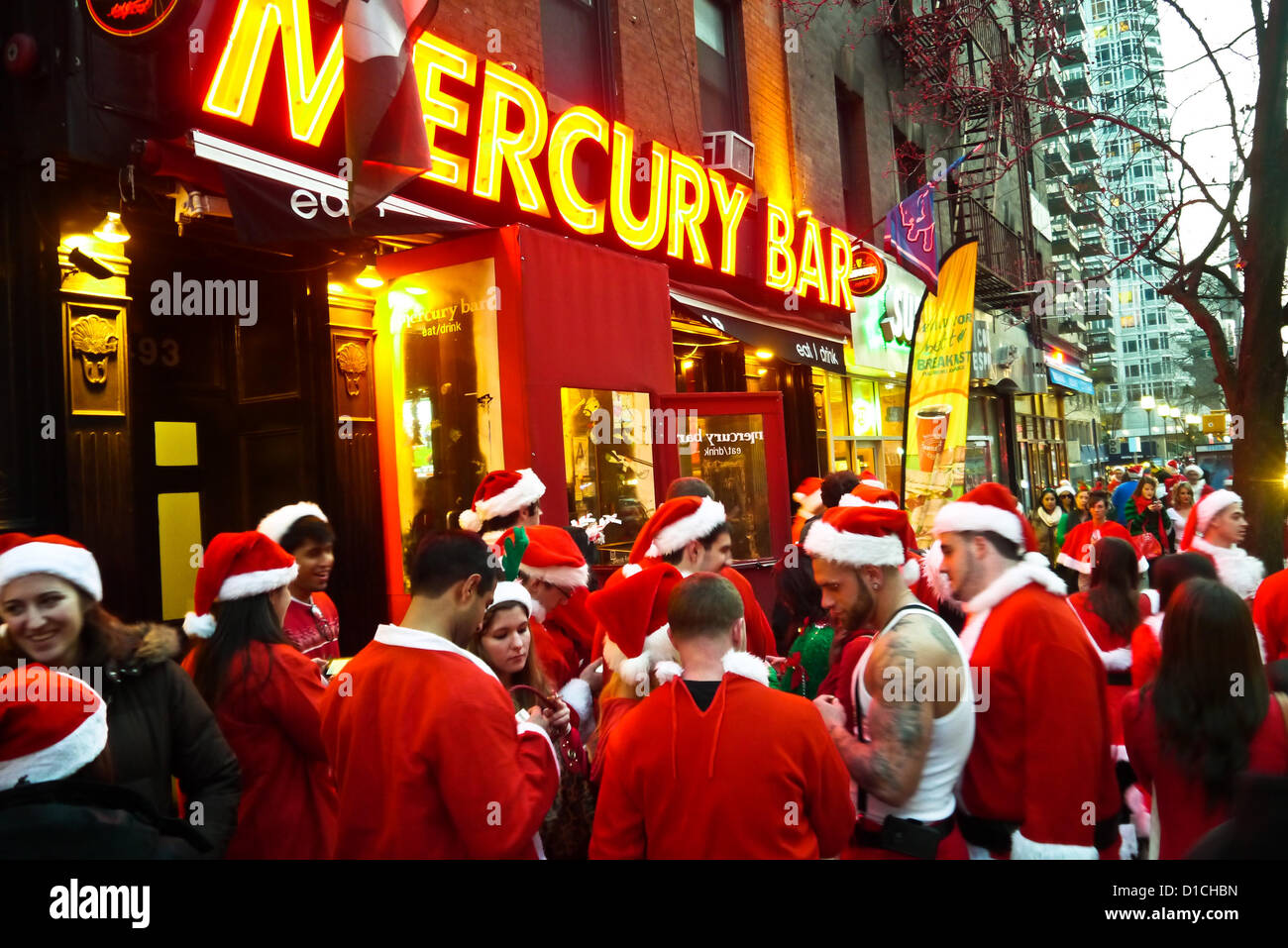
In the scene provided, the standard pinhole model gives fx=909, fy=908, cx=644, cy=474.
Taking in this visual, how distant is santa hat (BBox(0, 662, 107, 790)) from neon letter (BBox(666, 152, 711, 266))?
831 centimetres

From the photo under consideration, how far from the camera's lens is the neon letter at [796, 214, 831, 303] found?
40.9ft

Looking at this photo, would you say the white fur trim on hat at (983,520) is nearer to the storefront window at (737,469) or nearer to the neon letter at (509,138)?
the neon letter at (509,138)

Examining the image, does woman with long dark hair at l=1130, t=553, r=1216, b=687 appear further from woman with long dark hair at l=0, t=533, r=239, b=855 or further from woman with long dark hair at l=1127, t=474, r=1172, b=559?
woman with long dark hair at l=1127, t=474, r=1172, b=559

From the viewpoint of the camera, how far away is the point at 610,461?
29.9 feet

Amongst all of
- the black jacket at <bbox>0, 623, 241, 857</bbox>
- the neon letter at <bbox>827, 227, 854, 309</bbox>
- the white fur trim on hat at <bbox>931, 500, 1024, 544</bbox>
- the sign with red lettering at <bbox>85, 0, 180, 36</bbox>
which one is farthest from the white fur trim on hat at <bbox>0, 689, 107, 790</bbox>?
the neon letter at <bbox>827, 227, 854, 309</bbox>

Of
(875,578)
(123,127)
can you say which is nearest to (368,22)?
(123,127)

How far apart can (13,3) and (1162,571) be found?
7197mm

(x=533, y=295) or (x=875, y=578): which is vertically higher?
(x=533, y=295)

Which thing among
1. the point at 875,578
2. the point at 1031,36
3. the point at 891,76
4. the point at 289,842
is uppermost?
the point at 891,76

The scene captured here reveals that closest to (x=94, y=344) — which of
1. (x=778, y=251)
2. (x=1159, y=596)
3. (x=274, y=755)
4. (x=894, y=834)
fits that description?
(x=274, y=755)

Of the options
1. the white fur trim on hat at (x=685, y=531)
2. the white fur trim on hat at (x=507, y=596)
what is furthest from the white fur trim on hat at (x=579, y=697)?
the white fur trim on hat at (x=685, y=531)
